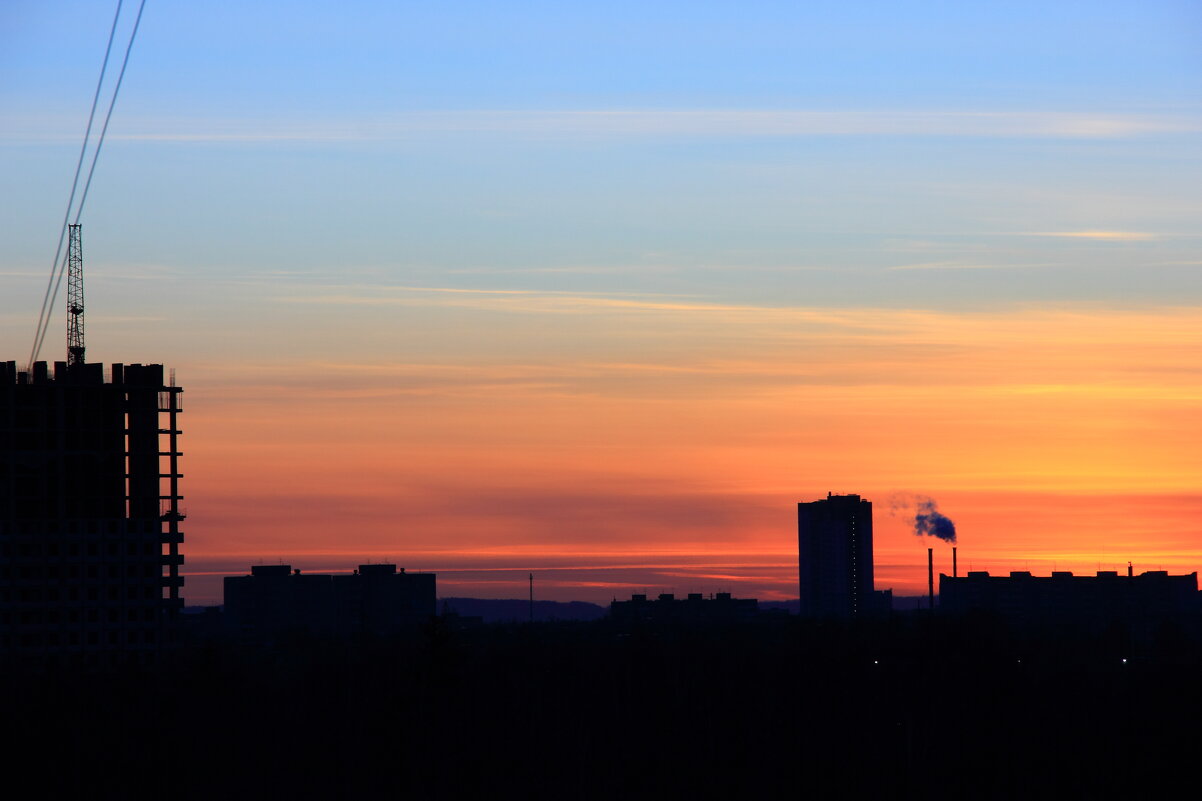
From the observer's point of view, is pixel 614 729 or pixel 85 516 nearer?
pixel 614 729

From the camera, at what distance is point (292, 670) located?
655 feet

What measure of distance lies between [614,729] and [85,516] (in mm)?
75874

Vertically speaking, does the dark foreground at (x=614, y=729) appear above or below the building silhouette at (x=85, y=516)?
below

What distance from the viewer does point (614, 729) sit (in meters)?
135

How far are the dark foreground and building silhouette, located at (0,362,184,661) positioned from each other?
7884 mm

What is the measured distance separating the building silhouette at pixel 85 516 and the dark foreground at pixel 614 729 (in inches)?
310

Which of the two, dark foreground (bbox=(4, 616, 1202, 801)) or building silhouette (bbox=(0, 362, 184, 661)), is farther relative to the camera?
building silhouette (bbox=(0, 362, 184, 661))

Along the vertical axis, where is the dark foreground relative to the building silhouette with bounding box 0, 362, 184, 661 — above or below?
below

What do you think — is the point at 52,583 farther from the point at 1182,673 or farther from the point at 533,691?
the point at 1182,673

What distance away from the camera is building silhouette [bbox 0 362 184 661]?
585ft

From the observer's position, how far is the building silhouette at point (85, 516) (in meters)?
178

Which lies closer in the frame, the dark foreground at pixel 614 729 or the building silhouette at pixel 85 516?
the dark foreground at pixel 614 729

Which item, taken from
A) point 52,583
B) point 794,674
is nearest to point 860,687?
point 794,674

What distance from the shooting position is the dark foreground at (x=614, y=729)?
112 metres
